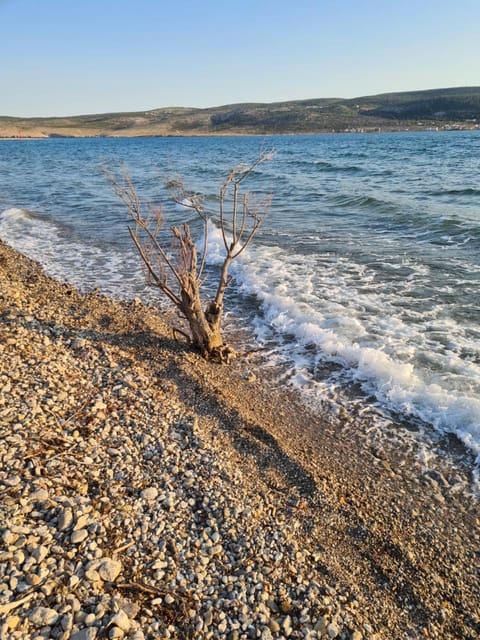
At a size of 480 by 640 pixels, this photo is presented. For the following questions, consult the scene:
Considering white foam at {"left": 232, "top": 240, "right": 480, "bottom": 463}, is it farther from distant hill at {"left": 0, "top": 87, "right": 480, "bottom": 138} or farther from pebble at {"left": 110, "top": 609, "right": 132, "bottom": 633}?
distant hill at {"left": 0, "top": 87, "right": 480, "bottom": 138}

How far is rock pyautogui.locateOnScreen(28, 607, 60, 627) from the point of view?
11.5ft

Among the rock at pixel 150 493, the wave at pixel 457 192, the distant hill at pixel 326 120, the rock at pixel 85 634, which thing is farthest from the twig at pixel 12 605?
the distant hill at pixel 326 120

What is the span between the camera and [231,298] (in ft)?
42.9

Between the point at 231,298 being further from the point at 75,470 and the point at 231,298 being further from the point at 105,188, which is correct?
the point at 105,188

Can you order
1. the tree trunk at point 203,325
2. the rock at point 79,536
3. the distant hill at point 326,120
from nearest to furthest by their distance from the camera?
1. the rock at point 79,536
2. the tree trunk at point 203,325
3. the distant hill at point 326,120

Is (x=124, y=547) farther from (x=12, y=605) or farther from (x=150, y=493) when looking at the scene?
(x=12, y=605)

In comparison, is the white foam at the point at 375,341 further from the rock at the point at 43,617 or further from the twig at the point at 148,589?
the rock at the point at 43,617

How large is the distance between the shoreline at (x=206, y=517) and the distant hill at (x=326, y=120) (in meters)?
133

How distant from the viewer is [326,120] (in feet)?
468

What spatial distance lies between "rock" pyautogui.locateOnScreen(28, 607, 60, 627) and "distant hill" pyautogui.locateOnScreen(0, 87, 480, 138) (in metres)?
136

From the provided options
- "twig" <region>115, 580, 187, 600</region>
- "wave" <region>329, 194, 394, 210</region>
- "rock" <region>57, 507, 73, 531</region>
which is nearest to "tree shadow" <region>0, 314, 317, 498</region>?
"twig" <region>115, 580, 187, 600</region>

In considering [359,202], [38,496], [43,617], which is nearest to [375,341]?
[38,496]

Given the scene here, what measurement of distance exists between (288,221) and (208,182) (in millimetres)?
16453

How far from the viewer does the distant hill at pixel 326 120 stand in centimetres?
12600
